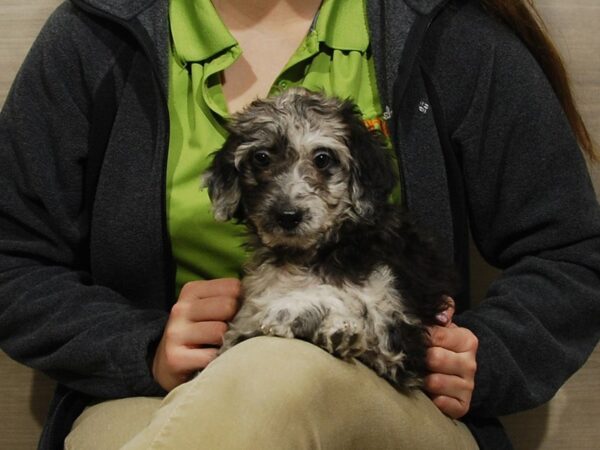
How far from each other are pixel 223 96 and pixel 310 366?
708mm

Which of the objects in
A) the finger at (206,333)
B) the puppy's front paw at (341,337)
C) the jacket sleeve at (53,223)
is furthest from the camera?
the jacket sleeve at (53,223)

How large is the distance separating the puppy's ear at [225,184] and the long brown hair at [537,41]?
61 centimetres

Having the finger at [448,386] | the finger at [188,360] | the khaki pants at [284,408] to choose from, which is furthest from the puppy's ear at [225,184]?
the finger at [448,386]

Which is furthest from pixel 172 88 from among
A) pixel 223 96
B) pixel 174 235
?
pixel 174 235

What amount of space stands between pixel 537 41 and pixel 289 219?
704 millimetres

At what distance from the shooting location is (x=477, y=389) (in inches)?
64.2

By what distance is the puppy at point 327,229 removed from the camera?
148 centimetres

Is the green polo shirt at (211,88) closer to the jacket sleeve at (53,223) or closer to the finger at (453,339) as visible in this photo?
the jacket sleeve at (53,223)

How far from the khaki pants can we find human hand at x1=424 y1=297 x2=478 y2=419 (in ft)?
0.32

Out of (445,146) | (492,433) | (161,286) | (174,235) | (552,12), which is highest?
(552,12)

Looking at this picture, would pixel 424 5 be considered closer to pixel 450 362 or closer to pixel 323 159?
pixel 323 159

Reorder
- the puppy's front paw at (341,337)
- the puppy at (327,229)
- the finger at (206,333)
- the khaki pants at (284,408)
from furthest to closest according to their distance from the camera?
the finger at (206,333)
the puppy at (327,229)
the puppy's front paw at (341,337)
the khaki pants at (284,408)

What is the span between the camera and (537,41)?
185 cm

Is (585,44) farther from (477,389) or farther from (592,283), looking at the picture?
(477,389)
